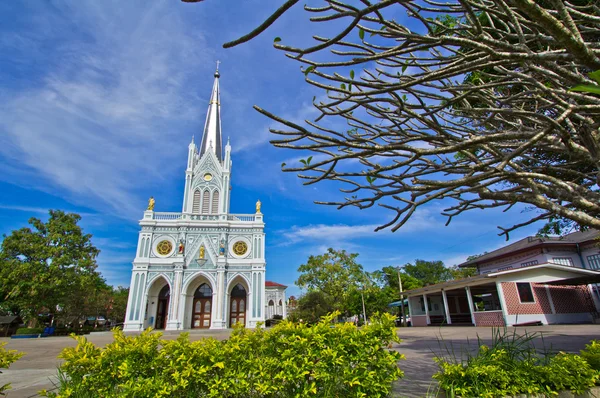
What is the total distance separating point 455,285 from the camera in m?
19.5

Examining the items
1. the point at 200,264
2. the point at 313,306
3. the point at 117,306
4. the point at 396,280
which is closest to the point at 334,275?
the point at 313,306

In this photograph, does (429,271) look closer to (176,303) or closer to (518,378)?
(176,303)

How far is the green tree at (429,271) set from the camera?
169ft

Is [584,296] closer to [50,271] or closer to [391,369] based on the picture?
[391,369]

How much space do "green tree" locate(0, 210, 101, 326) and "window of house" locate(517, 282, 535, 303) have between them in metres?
30.2

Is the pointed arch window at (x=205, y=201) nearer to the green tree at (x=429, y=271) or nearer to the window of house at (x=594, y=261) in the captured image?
the window of house at (x=594, y=261)

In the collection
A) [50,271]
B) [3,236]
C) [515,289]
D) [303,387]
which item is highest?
[3,236]

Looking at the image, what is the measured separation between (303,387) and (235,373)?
66 cm

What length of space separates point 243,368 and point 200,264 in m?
27.0

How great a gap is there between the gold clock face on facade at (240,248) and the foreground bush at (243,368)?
2721 cm

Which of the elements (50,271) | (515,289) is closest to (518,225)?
(515,289)

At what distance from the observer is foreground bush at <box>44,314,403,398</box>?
292 cm

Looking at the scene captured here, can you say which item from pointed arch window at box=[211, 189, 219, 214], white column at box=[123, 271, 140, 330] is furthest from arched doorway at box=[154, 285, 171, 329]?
pointed arch window at box=[211, 189, 219, 214]

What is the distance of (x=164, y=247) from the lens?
94.2 feet
